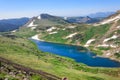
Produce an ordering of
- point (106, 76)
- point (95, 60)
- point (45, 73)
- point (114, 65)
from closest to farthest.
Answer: point (45, 73) < point (106, 76) < point (114, 65) < point (95, 60)

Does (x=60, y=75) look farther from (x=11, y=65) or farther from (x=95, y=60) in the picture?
(x=95, y=60)

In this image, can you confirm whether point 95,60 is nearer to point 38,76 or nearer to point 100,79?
point 100,79

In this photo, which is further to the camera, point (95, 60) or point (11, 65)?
point (95, 60)

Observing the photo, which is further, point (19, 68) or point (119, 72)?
point (119, 72)

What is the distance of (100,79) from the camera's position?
120438mm

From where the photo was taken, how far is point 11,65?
122 meters

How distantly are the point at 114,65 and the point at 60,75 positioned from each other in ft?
209

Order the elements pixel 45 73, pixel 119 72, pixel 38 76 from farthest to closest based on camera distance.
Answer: pixel 119 72 → pixel 45 73 → pixel 38 76

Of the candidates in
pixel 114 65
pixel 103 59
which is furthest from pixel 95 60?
pixel 114 65

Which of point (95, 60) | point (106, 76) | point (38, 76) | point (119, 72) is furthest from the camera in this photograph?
point (95, 60)

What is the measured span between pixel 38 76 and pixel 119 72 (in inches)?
1809

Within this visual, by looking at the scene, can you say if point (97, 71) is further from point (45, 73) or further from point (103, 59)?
point (103, 59)

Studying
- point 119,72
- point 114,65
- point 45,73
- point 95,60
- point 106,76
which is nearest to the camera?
point 45,73

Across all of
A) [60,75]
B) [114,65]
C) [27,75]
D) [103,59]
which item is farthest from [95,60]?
[27,75]
